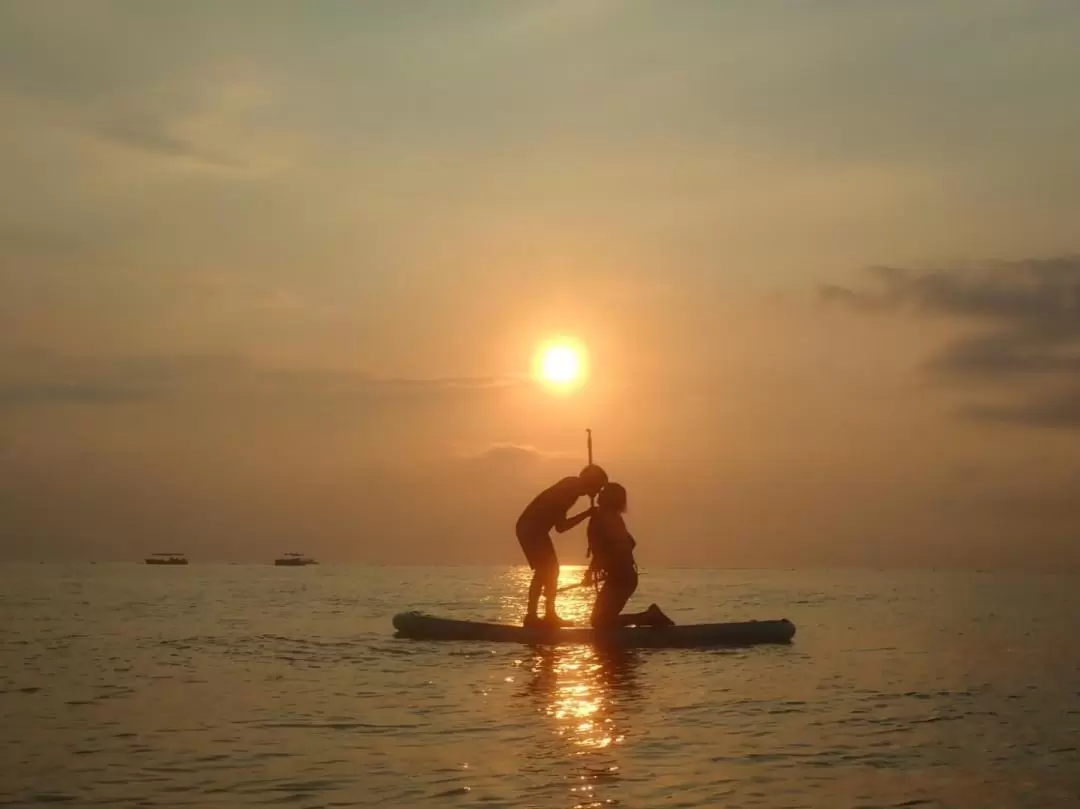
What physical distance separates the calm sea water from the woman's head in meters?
2.82

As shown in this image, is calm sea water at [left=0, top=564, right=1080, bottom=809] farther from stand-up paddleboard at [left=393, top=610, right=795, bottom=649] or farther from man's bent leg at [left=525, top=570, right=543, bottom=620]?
man's bent leg at [left=525, top=570, right=543, bottom=620]

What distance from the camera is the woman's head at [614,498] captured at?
73.8 ft

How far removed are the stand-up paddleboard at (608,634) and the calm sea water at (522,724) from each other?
0.50 metres

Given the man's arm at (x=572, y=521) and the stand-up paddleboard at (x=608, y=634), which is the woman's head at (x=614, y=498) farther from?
the stand-up paddleboard at (x=608, y=634)

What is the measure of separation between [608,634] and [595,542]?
1.74 meters

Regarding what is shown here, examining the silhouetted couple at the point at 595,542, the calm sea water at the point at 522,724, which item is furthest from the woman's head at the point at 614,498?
the calm sea water at the point at 522,724

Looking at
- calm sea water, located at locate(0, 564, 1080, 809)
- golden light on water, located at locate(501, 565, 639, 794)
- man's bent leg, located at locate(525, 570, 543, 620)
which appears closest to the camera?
calm sea water, located at locate(0, 564, 1080, 809)

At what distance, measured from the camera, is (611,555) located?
2233 cm

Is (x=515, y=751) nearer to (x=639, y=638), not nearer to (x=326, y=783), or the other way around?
(x=326, y=783)

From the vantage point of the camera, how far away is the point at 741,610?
3919 cm

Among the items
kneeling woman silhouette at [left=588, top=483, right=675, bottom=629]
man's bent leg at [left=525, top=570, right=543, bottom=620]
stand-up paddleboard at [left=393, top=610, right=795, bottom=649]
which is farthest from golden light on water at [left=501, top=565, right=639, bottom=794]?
man's bent leg at [left=525, top=570, right=543, bottom=620]

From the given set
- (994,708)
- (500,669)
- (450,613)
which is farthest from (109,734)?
(450,613)

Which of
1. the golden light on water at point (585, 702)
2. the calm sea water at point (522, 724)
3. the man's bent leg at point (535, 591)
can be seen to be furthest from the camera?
the man's bent leg at point (535, 591)

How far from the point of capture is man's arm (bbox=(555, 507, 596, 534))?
22.8m
